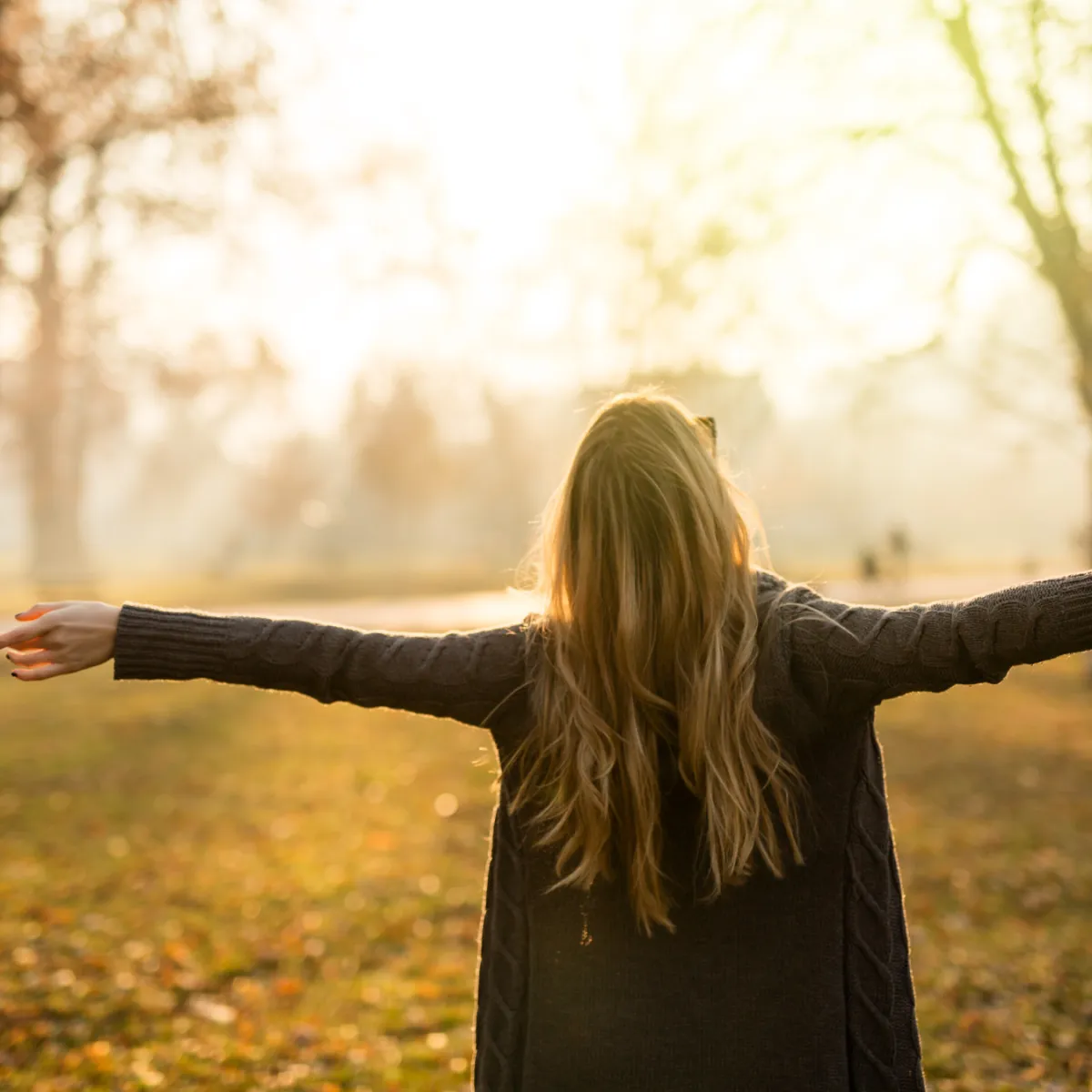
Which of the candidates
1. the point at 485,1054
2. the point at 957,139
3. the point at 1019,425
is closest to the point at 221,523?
the point at 1019,425

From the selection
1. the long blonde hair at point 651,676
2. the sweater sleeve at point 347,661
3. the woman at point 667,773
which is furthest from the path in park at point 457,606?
the long blonde hair at point 651,676

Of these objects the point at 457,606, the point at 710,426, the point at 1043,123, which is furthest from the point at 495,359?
the point at 710,426

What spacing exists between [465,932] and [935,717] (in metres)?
8.73

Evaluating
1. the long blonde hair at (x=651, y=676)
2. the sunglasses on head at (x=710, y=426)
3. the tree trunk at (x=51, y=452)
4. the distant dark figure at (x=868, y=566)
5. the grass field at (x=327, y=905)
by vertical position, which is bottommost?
the grass field at (x=327, y=905)

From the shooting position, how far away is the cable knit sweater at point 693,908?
1.91 m

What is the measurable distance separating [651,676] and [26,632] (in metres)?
1.17

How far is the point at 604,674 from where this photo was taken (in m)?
1.95

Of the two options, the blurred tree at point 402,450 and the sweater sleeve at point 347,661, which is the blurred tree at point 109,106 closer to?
the sweater sleeve at point 347,661

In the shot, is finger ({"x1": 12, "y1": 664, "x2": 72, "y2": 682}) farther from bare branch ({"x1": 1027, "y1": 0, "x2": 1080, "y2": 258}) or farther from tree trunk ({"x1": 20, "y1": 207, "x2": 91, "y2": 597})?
tree trunk ({"x1": 20, "y1": 207, "x2": 91, "y2": 597})

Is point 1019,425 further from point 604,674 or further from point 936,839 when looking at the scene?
point 604,674

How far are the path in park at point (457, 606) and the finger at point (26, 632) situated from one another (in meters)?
13.0

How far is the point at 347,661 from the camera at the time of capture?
2.03m

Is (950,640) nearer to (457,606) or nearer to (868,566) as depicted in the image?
(868,566)

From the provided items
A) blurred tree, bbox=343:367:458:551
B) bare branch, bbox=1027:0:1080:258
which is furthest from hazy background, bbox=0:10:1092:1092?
blurred tree, bbox=343:367:458:551
